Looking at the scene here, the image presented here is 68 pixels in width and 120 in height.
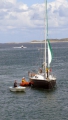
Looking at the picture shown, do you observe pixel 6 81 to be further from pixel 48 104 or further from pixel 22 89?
pixel 48 104

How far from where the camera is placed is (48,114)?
3969 cm

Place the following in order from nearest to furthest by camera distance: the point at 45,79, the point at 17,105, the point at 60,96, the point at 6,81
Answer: the point at 17,105, the point at 60,96, the point at 45,79, the point at 6,81

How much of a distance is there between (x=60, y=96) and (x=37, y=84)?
6463mm

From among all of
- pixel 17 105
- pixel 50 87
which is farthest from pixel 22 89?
pixel 17 105

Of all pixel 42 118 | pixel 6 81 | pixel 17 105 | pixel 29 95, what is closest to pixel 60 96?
pixel 29 95

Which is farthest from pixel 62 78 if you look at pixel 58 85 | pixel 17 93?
pixel 17 93

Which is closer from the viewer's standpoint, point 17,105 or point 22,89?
point 17,105

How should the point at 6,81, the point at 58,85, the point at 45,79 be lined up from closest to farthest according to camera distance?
the point at 45,79, the point at 58,85, the point at 6,81

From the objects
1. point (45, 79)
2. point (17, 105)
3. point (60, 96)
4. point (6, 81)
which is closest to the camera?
point (17, 105)

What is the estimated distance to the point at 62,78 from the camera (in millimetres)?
67938

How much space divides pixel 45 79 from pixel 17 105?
1059 centimetres

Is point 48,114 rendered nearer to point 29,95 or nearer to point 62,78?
point 29,95

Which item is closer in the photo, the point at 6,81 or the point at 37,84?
the point at 37,84

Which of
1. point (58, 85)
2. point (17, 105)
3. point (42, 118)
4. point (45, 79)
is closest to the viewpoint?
point (42, 118)
